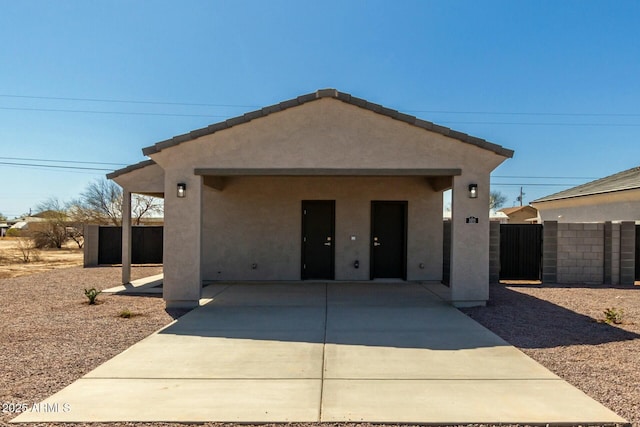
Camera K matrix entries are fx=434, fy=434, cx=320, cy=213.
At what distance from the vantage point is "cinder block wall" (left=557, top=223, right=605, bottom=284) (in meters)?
13.1

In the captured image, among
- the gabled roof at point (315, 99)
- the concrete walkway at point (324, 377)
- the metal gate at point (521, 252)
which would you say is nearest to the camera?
the concrete walkway at point (324, 377)

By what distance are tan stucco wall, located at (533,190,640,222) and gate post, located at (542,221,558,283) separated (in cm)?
471

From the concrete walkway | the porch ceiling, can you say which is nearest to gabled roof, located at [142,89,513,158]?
the porch ceiling

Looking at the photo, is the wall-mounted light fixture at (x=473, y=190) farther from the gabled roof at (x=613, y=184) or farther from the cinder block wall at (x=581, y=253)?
the gabled roof at (x=613, y=184)

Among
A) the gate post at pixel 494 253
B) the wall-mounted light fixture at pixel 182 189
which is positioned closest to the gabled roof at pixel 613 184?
the gate post at pixel 494 253

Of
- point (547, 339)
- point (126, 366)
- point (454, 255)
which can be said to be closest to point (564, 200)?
point (454, 255)

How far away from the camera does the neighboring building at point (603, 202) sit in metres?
16.0

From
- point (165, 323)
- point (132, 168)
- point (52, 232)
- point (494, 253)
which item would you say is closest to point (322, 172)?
point (165, 323)

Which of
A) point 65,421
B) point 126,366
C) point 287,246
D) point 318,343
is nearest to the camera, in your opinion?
point 65,421

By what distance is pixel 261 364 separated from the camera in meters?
5.43

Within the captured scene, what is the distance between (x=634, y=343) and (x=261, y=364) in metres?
5.57

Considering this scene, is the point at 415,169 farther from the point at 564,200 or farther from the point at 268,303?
the point at 564,200

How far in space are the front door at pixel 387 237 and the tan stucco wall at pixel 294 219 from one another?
0.77 feet

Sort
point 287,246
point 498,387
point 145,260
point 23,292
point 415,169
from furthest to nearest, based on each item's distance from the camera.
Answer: point 145,260 → point 287,246 → point 23,292 → point 415,169 → point 498,387
